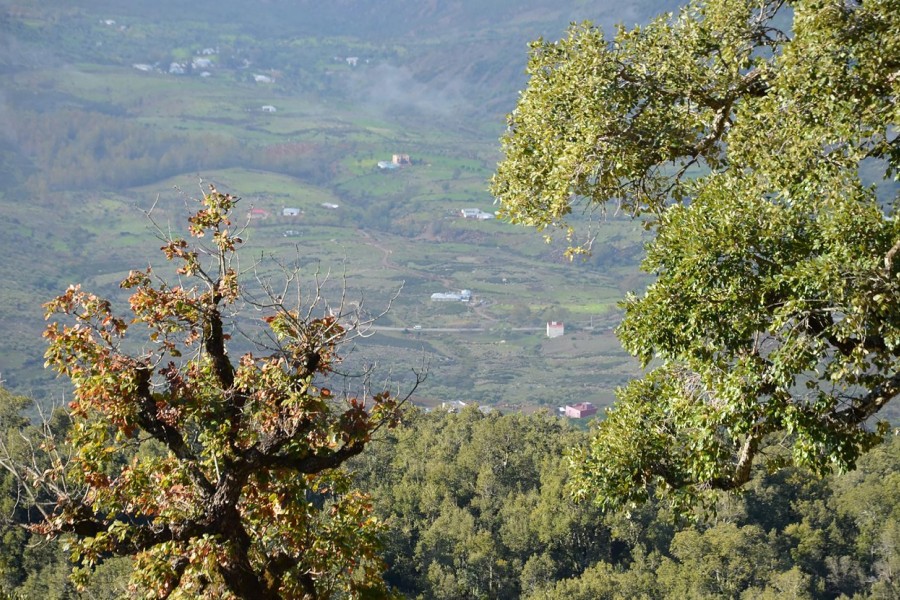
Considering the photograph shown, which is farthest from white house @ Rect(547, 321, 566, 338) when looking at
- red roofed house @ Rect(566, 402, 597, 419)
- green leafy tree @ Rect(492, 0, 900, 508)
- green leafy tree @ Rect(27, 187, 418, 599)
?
green leafy tree @ Rect(27, 187, 418, 599)

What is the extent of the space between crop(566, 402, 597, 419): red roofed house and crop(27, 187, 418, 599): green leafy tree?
10180 centimetres

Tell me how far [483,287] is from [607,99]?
551 feet

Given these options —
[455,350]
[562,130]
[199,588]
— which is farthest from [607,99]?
[455,350]

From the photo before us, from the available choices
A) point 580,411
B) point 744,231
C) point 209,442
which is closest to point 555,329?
point 580,411

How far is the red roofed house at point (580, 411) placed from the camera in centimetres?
11069

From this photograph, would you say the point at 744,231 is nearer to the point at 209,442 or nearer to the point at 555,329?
the point at 209,442

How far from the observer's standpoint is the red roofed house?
110688 mm

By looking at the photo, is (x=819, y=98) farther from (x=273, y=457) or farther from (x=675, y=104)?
(x=273, y=457)

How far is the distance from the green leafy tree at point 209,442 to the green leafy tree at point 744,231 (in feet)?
8.05

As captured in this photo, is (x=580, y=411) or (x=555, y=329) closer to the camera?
(x=580, y=411)

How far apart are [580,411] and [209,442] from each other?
104m

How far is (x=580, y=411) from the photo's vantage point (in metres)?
111

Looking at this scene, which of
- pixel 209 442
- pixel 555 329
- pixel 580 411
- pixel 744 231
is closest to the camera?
pixel 744 231

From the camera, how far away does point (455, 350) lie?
490ft
